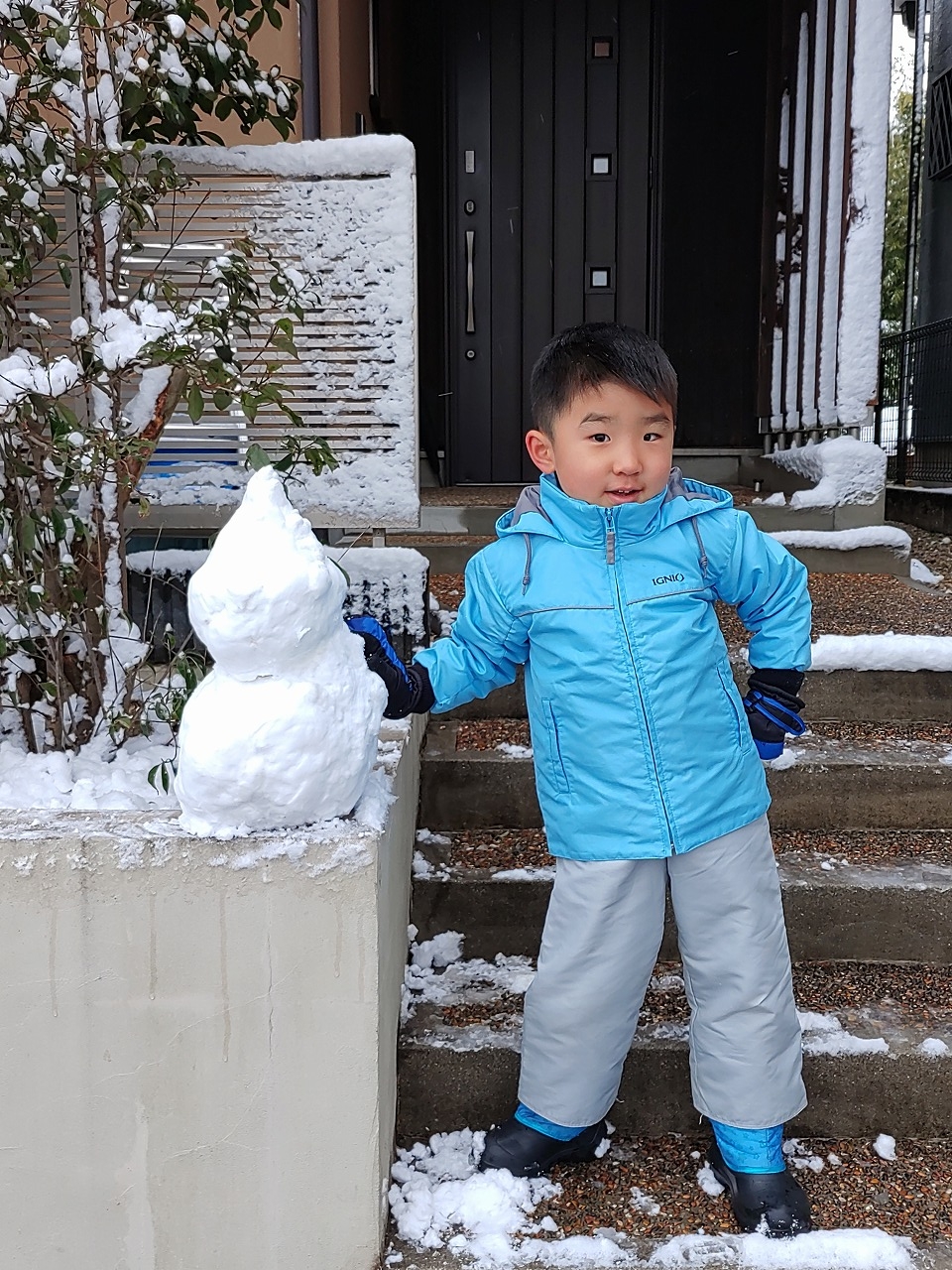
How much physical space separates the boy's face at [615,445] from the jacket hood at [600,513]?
0.02m

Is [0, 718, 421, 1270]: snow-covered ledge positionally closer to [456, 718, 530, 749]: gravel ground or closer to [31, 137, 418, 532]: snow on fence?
[456, 718, 530, 749]: gravel ground

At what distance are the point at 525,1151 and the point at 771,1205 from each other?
1.35 feet

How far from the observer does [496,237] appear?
531cm

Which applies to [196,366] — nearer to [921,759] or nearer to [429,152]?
[921,759]

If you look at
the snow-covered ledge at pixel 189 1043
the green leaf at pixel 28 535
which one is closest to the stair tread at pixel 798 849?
the snow-covered ledge at pixel 189 1043

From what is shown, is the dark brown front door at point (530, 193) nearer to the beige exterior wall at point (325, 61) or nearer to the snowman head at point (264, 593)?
the beige exterior wall at point (325, 61)

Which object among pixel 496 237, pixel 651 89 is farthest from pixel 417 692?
pixel 651 89

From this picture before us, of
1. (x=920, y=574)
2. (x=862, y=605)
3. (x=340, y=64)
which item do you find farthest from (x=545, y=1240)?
(x=340, y=64)

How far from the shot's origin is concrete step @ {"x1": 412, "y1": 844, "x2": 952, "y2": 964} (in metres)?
2.16

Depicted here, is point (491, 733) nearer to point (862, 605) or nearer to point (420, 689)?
point (420, 689)

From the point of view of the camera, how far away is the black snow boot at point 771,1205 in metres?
1.64

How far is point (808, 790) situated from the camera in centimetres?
242

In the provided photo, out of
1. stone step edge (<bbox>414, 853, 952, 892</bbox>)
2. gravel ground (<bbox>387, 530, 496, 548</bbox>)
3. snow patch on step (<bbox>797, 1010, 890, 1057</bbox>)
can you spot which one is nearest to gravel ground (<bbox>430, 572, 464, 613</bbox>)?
gravel ground (<bbox>387, 530, 496, 548</bbox>)

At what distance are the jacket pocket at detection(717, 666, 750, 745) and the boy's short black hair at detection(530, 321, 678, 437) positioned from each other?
0.47 m
